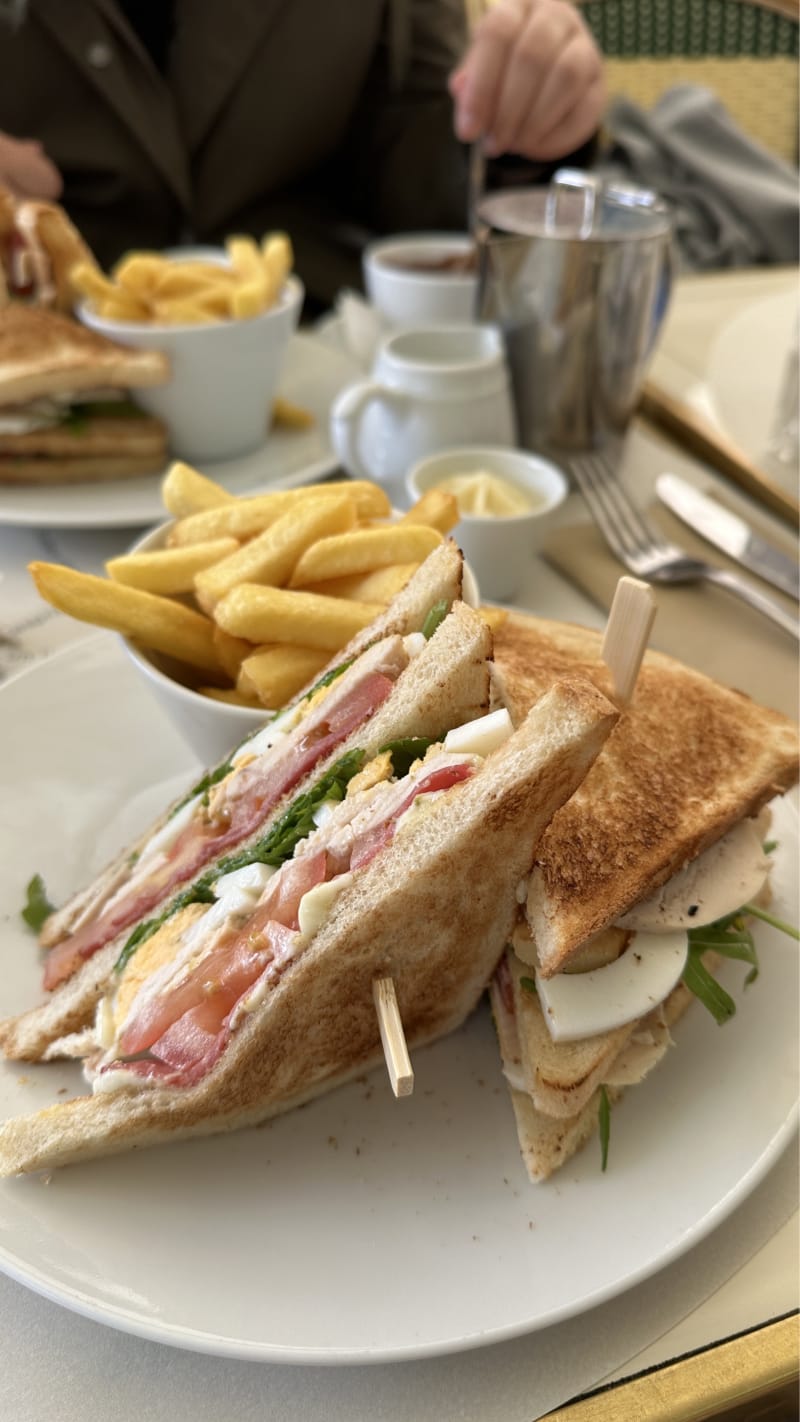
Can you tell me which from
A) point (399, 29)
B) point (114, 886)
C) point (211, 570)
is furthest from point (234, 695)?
point (399, 29)

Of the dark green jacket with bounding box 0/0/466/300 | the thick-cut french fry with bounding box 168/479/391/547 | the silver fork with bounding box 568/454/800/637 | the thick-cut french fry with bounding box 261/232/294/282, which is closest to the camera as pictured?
the thick-cut french fry with bounding box 168/479/391/547

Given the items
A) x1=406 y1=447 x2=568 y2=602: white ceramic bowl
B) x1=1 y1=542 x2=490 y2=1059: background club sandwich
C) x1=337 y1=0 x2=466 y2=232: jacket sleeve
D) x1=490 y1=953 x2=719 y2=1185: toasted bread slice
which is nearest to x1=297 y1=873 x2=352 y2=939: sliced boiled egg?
x1=1 y1=542 x2=490 y2=1059: background club sandwich

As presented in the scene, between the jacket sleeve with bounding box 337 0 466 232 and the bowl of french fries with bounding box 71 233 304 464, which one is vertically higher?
the jacket sleeve with bounding box 337 0 466 232

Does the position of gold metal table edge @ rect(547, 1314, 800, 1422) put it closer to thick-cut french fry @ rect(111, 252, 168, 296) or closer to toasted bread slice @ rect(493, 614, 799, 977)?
toasted bread slice @ rect(493, 614, 799, 977)

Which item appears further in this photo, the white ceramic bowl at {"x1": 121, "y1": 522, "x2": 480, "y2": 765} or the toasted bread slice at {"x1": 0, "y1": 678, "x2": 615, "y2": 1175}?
the white ceramic bowl at {"x1": 121, "y1": 522, "x2": 480, "y2": 765}

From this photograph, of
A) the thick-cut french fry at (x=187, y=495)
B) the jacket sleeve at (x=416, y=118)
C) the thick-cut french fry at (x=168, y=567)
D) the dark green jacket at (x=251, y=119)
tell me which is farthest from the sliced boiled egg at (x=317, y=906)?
the jacket sleeve at (x=416, y=118)

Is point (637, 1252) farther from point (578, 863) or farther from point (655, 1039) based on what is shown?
point (578, 863)

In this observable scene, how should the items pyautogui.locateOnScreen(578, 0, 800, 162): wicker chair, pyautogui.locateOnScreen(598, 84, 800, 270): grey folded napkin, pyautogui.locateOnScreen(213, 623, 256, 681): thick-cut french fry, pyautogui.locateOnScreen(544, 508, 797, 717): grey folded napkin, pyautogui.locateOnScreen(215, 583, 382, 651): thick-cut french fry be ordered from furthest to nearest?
pyautogui.locateOnScreen(578, 0, 800, 162): wicker chair, pyautogui.locateOnScreen(598, 84, 800, 270): grey folded napkin, pyautogui.locateOnScreen(544, 508, 797, 717): grey folded napkin, pyautogui.locateOnScreen(213, 623, 256, 681): thick-cut french fry, pyautogui.locateOnScreen(215, 583, 382, 651): thick-cut french fry
